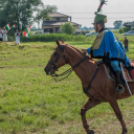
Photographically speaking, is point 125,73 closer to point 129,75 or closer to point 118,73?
point 129,75

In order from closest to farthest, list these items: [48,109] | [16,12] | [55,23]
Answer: [48,109] < [16,12] < [55,23]

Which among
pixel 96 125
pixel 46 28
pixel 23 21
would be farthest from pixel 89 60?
pixel 46 28

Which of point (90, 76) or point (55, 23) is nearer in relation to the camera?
point (90, 76)

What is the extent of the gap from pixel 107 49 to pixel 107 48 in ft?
0.07

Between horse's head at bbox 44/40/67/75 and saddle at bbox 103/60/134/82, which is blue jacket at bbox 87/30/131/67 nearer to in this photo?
saddle at bbox 103/60/134/82

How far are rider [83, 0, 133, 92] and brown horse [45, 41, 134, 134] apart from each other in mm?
232

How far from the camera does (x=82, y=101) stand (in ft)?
27.7

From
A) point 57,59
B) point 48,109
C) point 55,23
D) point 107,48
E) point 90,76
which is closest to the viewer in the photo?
point 107,48

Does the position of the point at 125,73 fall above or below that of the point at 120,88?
above

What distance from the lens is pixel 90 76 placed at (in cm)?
573

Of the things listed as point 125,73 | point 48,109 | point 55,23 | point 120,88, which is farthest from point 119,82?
point 55,23

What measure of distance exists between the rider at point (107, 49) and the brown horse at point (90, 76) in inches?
9.1

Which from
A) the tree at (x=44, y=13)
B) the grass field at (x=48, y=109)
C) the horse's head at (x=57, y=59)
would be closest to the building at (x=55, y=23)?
the tree at (x=44, y=13)

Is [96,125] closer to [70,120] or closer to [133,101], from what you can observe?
[70,120]
